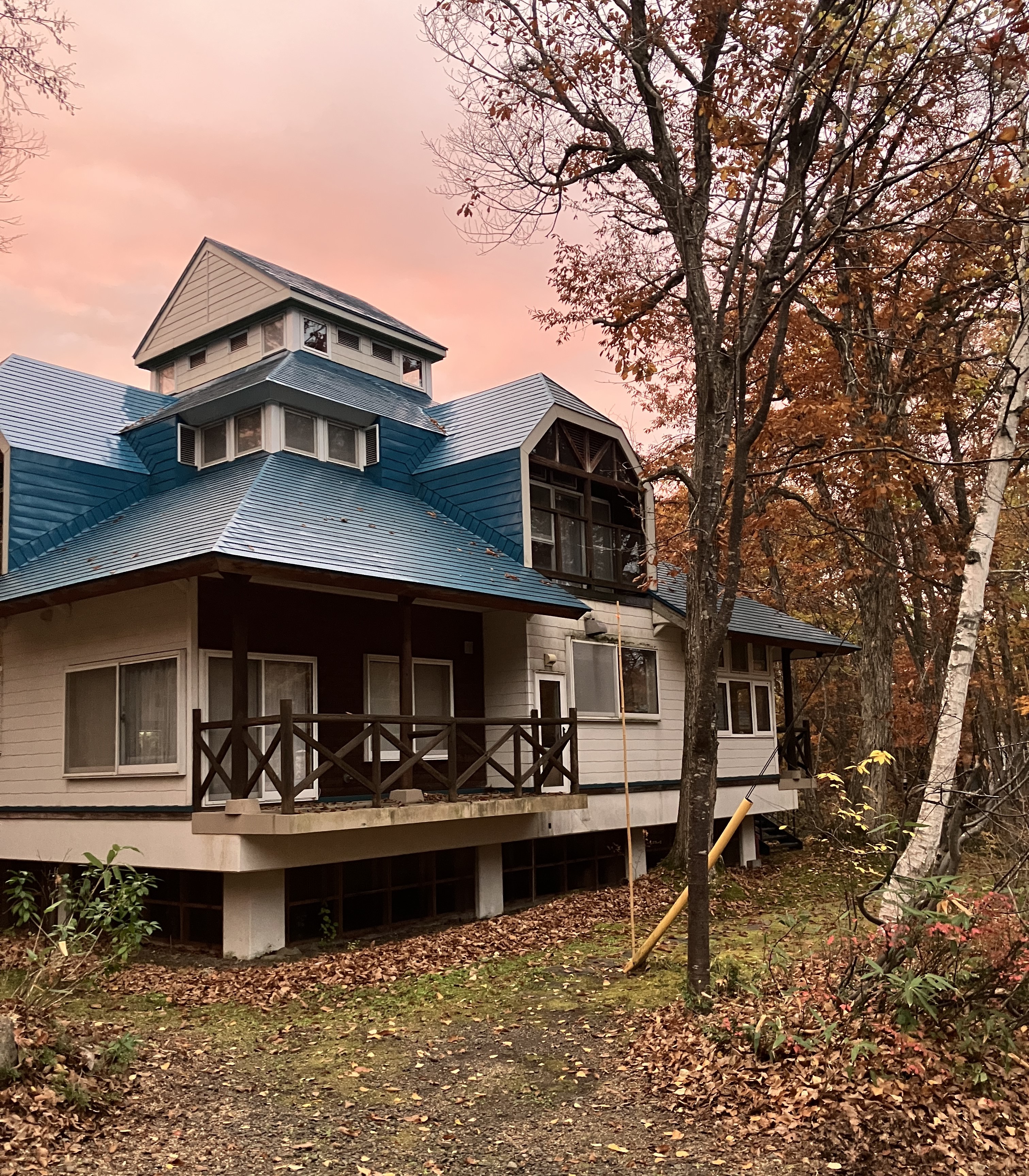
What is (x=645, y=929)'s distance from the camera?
12852mm

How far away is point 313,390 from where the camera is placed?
15500 millimetres

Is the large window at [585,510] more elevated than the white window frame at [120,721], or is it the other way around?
the large window at [585,510]

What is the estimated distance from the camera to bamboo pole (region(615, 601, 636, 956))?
10352 millimetres

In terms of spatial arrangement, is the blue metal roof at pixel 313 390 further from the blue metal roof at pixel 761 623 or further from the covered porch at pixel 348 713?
the blue metal roof at pixel 761 623

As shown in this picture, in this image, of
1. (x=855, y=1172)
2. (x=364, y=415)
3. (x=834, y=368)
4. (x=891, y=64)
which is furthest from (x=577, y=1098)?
(x=834, y=368)

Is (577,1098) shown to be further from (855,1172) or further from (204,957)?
(204,957)

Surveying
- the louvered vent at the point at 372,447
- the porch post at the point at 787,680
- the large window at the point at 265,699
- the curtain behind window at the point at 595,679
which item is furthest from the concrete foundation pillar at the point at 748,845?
the large window at the point at 265,699

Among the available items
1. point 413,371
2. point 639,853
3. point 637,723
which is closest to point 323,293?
point 413,371

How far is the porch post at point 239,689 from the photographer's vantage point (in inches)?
448

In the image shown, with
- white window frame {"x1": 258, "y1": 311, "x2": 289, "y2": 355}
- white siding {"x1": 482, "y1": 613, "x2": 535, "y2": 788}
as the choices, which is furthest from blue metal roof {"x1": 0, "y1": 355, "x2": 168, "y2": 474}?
white siding {"x1": 482, "y1": 613, "x2": 535, "y2": 788}

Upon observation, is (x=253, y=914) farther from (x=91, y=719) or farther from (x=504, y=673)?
(x=504, y=673)

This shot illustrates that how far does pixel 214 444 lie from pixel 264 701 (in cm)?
510

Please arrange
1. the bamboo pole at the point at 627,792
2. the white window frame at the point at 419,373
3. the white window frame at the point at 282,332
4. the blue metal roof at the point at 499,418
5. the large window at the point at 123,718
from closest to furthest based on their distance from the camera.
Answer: the bamboo pole at the point at 627,792 < the large window at the point at 123,718 < the blue metal roof at the point at 499,418 < the white window frame at the point at 282,332 < the white window frame at the point at 419,373

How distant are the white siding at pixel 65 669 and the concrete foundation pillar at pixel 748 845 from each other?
12.3 metres
